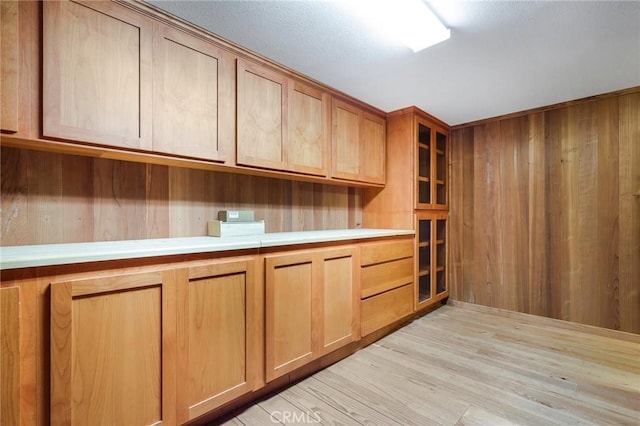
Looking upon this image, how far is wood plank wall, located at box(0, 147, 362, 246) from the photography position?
1.27 meters

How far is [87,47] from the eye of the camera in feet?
3.97

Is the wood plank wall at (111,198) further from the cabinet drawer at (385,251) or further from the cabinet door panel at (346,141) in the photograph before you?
the cabinet drawer at (385,251)

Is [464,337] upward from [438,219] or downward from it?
downward

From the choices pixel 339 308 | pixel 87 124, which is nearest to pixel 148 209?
pixel 87 124

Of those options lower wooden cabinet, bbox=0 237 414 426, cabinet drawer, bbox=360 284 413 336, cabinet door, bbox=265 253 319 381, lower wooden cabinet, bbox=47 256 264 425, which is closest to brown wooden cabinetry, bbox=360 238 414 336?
cabinet drawer, bbox=360 284 413 336

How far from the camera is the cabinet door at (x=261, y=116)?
173 centimetres

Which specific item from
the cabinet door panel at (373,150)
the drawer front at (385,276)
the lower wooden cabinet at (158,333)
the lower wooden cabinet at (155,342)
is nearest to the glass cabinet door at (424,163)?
the cabinet door panel at (373,150)

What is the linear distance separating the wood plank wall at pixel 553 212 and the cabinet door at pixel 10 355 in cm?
344

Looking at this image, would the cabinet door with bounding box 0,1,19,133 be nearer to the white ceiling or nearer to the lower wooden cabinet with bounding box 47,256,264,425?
the white ceiling

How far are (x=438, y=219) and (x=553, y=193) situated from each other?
3.40 feet

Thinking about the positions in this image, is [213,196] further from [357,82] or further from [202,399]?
[357,82]

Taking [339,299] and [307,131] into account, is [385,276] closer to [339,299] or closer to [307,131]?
[339,299]

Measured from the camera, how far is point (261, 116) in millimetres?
1824

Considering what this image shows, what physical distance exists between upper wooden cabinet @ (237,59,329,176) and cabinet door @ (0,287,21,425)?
44.8 inches
